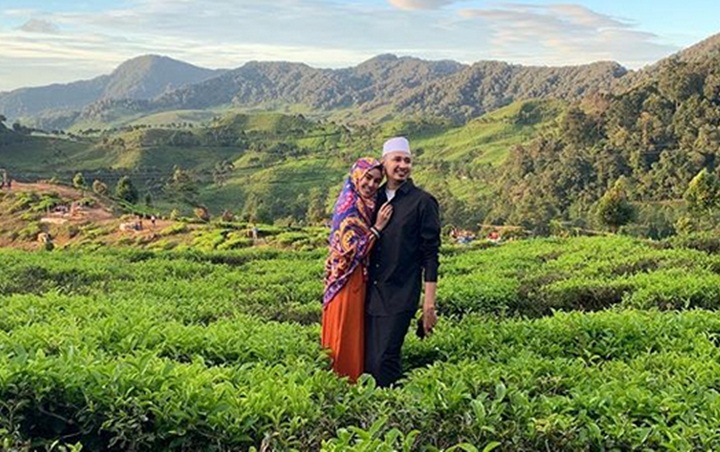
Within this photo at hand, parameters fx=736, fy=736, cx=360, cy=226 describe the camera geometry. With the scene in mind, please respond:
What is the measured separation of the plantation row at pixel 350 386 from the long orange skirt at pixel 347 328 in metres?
0.16

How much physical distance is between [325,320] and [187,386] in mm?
2048

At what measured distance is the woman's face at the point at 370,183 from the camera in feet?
16.9

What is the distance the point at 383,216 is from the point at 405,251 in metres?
0.29

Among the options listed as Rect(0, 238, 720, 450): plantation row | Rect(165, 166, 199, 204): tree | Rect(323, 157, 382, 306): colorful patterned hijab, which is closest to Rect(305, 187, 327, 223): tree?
Rect(165, 166, 199, 204): tree

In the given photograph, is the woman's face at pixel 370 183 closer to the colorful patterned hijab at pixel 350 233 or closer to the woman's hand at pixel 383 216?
the colorful patterned hijab at pixel 350 233

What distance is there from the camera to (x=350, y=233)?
516 cm

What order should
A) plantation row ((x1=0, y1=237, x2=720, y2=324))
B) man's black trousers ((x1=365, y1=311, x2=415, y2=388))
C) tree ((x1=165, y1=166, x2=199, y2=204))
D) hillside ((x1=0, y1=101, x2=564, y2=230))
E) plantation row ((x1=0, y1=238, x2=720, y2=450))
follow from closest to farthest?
1. plantation row ((x1=0, y1=238, x2=720, y2=450))
2. man's black trousers ((x1=365, y1=311, x2=415, y2=388))
3. plantation row ((x1=0, y1=237, x2=720, y2=324))
4. tree ((x1=165, y1=166, x2=199, y2=204))
5. hillside ((x1=0, y1=101, x2=564, y2=230))

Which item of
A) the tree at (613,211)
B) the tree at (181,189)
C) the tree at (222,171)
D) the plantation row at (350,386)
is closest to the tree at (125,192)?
the tree at (181,189)

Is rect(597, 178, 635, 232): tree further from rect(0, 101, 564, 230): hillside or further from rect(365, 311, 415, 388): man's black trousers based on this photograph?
rect(0, 101, 564, 230): hillside

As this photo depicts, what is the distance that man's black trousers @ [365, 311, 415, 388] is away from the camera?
4.91 meters

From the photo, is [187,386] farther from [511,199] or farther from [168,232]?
[511,199]

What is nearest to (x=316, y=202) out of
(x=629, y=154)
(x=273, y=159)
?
(x=629, y=154)

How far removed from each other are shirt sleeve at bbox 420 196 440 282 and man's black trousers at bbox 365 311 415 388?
1.08ft

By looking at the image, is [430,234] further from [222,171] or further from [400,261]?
[222,171]
